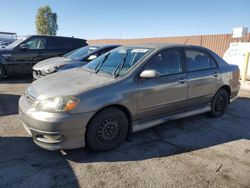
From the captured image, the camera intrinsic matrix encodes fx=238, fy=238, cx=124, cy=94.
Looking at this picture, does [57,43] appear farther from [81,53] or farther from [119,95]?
[119,95]

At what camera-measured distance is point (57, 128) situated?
311cm

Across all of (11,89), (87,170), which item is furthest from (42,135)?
(11,89)

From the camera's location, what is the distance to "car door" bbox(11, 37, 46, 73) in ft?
30.1

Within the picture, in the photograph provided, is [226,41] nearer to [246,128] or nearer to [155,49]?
[246,128]

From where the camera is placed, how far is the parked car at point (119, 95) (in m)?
3.21

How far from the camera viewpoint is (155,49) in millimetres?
4168

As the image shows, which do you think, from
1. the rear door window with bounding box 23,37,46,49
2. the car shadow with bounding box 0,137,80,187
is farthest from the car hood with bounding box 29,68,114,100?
the rear door window with bounding box 23,37,46,49

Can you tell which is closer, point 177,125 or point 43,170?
point 43,170

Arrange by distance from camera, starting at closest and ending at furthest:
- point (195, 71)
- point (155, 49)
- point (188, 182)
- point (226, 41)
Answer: point (188, 182) → point (155, 49) → point (195, 71) → point (226, 41)

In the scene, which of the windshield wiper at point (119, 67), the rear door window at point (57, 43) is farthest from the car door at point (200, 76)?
the rear door window at point (57, 43)

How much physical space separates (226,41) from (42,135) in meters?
13.9

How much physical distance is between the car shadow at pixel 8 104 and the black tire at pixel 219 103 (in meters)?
4.38

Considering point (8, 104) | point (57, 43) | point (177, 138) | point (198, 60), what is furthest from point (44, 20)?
point (177, 138)

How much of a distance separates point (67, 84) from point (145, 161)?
1.62 meters
